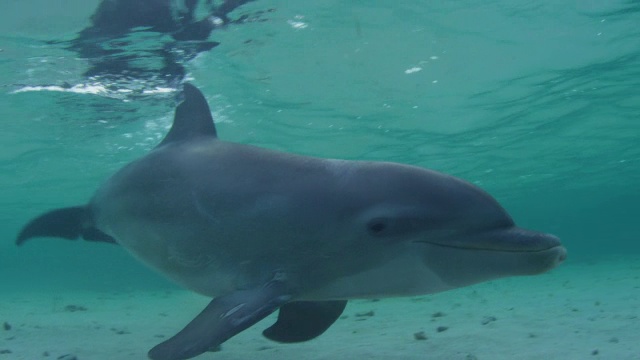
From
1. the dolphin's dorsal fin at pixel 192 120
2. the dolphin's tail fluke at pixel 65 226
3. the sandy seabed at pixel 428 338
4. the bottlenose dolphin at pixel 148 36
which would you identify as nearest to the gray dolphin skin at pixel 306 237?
the dolphin's dorsal fin at pixel 192 120

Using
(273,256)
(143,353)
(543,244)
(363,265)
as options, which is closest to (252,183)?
(273,256)

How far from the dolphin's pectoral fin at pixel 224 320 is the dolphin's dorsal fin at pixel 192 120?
2091 mm

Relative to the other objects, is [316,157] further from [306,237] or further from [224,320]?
[224,320]

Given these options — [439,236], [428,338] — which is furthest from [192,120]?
[428,338]

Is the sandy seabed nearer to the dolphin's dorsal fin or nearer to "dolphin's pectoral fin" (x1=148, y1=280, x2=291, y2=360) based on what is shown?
the dolphin's dorsal fin

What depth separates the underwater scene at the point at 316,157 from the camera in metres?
3.53

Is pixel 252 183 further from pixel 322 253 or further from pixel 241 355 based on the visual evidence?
pixel 241 355

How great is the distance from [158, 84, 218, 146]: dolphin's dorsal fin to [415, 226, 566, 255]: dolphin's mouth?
9.38 feet

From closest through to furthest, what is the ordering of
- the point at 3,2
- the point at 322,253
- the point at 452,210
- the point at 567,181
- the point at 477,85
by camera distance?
the point at 452,210 → the point at 322,253 → the point at 3,2 → the point at 477,85 → the point at 567,181

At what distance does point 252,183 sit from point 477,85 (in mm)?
14111

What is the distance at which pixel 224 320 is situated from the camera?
341cm

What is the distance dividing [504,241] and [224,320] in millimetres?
1846

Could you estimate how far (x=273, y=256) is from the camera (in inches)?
147

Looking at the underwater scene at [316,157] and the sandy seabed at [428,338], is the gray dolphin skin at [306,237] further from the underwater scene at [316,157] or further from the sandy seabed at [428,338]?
the sandy seabed at [428,338]
